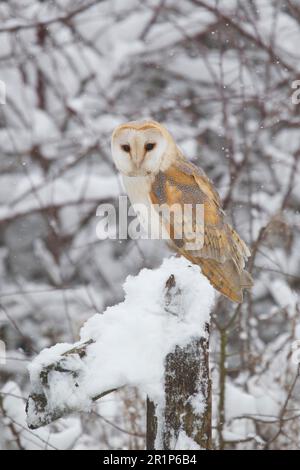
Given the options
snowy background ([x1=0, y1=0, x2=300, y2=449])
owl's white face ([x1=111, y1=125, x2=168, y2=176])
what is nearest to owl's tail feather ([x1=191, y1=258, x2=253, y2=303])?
owl's white face ([x1=111, y1=125, x2=168, y2=176])

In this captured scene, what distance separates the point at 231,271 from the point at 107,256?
14.7 feet

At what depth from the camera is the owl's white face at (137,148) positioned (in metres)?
2.69

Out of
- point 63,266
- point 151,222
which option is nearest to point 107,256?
point 63,266

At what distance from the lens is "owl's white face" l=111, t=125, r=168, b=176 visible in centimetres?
269

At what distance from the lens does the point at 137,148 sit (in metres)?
2.71

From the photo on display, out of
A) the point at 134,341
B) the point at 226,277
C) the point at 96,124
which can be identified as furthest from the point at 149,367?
the point at 96,124

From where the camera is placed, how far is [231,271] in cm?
285

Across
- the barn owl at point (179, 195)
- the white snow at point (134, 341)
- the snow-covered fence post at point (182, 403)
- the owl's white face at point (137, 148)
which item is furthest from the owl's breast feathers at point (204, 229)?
the snow-covered fence post at point (182, 403)

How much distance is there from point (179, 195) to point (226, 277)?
357mm

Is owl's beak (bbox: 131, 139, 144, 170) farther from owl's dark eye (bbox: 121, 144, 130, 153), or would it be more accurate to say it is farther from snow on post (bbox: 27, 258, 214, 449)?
snow on post (bbox: 27, 258, 214, 449)

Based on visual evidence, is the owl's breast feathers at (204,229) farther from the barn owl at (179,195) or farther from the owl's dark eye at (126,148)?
the owl's dark eye at (126,148)

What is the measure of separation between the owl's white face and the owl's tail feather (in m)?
0.43

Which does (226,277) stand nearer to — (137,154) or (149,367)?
(137,154)

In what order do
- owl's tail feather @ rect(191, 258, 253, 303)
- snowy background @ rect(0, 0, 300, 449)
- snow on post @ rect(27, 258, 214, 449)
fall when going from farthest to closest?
1. snowy background @ rect(0, 0, 300, 449)
2. owl's tail feather @ rect(191, 258, 253, 303)
3. snow on post @ rect(27, 258, 214, 449)
